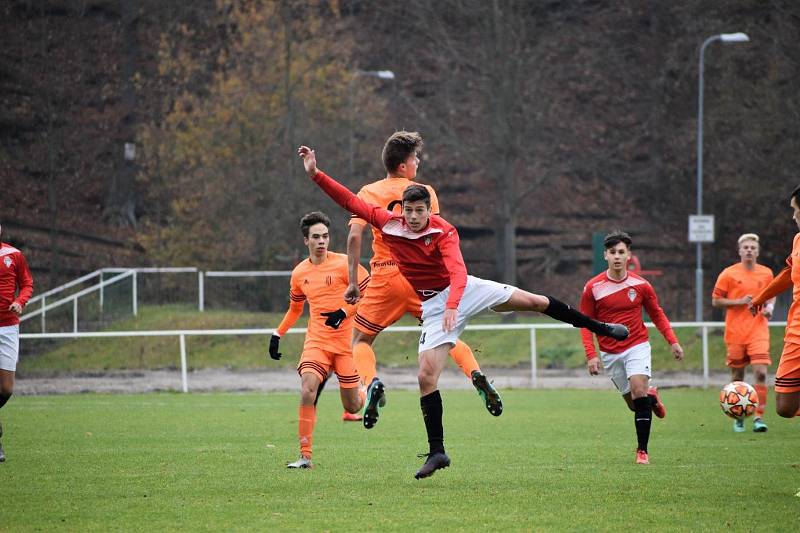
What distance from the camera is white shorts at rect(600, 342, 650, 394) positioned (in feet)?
35.8

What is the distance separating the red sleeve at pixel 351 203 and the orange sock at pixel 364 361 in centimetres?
184

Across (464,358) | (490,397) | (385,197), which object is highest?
(385,197)

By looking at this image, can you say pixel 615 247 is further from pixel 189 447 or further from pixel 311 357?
pixel 189 447

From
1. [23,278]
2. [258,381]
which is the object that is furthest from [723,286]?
[258,381]

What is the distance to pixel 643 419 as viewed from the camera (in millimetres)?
10719

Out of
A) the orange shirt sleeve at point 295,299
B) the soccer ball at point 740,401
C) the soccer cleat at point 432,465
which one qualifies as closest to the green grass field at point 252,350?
the soccer ball at point 740,401

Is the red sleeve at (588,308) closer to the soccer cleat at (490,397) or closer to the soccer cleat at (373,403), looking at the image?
the soccer cleat at (490,397)

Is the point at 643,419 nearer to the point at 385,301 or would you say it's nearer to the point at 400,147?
the point at 385,301

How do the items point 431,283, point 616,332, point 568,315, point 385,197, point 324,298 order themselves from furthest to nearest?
point 324,298 → point 385,197 → point 616,332 → point 568,315 → point 431,283

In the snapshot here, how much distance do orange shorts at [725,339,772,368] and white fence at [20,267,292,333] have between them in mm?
18854

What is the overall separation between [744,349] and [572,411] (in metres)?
3.13

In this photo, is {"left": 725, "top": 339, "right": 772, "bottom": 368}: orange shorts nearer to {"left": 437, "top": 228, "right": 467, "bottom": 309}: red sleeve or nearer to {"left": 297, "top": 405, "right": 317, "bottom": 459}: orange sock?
{"left": 297, "top": 405, "right": 317, "bottom": 459}: orange sock

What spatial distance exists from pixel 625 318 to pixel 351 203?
11.1 ft

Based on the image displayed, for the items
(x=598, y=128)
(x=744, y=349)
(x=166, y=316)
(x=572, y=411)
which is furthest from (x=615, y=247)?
(x=598, y=128)
